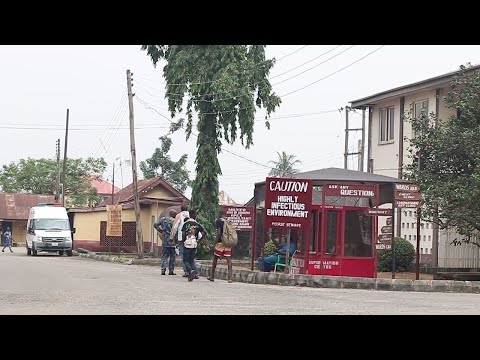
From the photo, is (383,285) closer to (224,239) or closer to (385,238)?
(385,238)

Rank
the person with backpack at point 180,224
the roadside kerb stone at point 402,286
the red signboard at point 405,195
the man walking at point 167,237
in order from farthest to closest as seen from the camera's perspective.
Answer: the man walking at point 167,237
the person with backpack at point 180,224
the red signboard at point 405,195
the roadside kerb stone at point 402,286

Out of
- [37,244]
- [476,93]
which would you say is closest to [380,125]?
[476,93]

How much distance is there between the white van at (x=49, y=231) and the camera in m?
41.2

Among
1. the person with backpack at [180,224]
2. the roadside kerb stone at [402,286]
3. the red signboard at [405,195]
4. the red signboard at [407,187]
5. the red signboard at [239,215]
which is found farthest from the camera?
the red signboard at [239,215]

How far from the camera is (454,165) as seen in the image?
74.9ft

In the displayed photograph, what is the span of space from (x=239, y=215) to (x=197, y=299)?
32.0 feet

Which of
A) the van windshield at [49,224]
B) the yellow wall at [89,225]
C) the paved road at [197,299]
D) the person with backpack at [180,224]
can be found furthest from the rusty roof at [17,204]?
the person with backpack at [180,224]

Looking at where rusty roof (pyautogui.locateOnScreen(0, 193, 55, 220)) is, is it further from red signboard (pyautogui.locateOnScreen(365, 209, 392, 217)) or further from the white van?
red signboard (pyautogui.locateOnScreen(365, 209, 392, 217))

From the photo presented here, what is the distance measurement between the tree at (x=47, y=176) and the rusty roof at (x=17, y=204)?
416cm

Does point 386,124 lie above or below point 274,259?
above

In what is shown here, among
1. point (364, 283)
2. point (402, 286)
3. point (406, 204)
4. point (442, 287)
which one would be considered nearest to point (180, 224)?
point (364, 283)

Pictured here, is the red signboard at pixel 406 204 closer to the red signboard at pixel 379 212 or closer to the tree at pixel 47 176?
the red signboard at pixel 379 212
